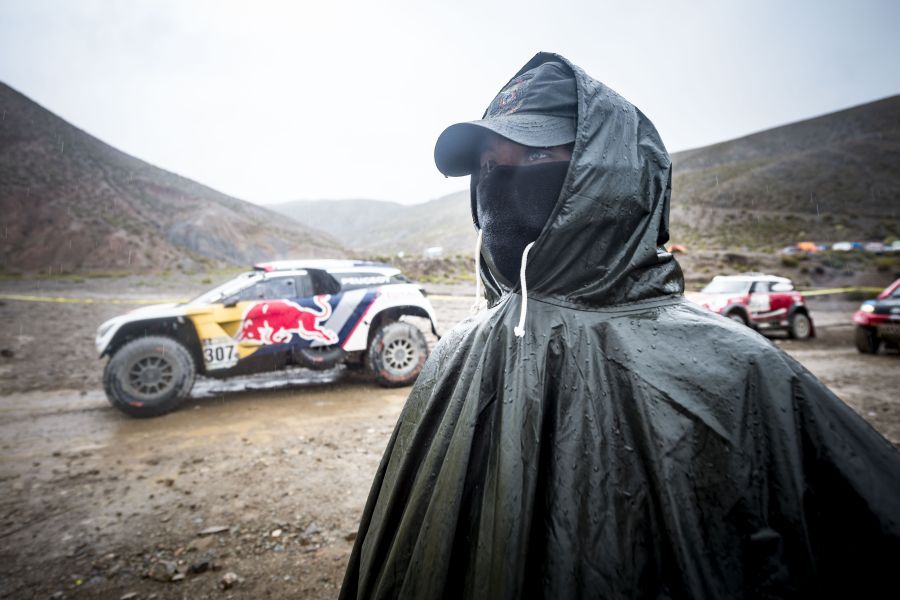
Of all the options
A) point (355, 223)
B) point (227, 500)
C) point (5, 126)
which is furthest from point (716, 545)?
point (355, 223)

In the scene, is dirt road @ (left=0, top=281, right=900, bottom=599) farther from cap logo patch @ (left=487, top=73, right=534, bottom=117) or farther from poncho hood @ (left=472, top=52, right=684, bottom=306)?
cap logo patch @ (left=487, top=73, right=534, bottom=117)

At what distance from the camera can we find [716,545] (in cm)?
96

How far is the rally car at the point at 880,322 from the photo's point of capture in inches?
311

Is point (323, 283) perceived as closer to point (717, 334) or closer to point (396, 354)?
point (396, 354)

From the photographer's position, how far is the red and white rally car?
34.2ft

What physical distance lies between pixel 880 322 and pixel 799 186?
5714 centimetres

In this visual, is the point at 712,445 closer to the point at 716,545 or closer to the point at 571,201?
the point at 716,545

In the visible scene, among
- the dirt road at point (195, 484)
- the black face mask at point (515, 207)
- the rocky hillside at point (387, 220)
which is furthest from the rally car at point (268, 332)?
the rocky hillside at point (387, 220)

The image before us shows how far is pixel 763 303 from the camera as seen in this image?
10.7 m

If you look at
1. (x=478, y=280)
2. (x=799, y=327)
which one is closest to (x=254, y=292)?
(x=478, y=280)

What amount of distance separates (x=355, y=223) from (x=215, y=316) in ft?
447

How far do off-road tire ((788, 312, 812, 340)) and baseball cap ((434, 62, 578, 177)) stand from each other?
12708 millimetres

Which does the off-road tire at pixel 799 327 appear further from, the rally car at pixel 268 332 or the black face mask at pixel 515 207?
the black face mask at pixel 515 207

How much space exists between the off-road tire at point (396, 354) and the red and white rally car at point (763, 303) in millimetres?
7833
